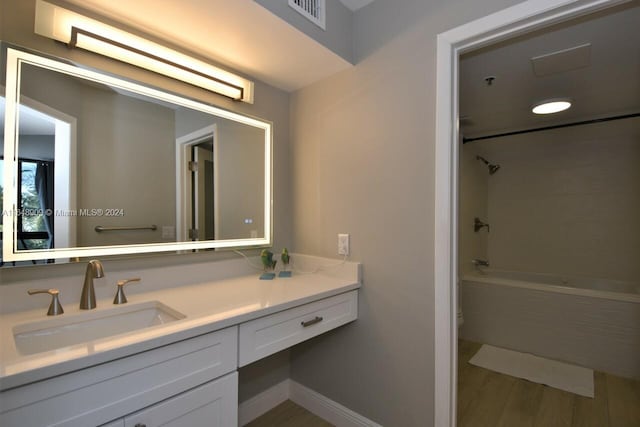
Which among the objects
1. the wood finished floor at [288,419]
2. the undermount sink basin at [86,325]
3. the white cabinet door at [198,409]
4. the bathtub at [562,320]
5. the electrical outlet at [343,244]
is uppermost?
the electrical outlet at [343,244]

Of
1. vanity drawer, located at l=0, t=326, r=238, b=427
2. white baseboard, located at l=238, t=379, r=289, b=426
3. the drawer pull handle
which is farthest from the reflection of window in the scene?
white baseboard, located at l=238, t=379, r=289, b=426

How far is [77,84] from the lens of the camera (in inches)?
45.8

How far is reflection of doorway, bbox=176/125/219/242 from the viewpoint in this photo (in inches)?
57.9

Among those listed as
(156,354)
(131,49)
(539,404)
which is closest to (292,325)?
(156,354)

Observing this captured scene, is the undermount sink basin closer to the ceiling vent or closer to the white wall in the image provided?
the ceiling vent

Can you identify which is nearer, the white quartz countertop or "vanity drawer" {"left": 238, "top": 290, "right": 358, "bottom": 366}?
the white quartz countertop

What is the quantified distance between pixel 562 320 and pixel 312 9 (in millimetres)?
2929

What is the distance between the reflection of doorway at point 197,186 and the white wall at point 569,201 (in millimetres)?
3203

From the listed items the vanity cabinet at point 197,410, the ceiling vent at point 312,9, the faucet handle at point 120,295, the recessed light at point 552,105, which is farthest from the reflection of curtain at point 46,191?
the recessed light at point 552,105

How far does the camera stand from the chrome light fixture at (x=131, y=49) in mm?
1082

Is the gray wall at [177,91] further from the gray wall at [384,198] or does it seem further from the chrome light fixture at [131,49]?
the gray wall at [384,198]

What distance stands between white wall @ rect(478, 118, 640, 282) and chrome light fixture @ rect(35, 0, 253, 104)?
3103 millimetres

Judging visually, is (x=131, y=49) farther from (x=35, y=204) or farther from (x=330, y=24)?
(x=330, y=24)

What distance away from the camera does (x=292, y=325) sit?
1266mm
